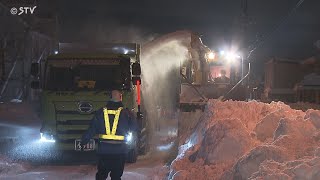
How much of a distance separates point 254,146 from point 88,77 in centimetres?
554

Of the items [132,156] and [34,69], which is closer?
[34,69]

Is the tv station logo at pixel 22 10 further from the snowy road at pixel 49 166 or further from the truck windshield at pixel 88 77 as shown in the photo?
the truck windshield at pixel 88 77

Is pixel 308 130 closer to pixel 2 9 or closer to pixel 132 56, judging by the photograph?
pixel 132 56

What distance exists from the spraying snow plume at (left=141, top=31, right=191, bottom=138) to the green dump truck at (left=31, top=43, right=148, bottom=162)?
11.4 feet

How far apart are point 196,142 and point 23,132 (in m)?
10.9

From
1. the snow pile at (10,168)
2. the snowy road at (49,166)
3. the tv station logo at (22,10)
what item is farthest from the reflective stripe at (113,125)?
the tv station logo at (22,10)

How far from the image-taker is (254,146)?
8.15m

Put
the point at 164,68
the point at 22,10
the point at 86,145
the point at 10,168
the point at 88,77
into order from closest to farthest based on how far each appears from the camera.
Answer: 1. the point at 10,168
2. the point at 86,145
3. the point at 88,77
4. the point at 164,68
5. the point at 22,10

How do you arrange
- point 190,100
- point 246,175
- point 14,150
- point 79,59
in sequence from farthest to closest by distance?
point 190,100, point 14,150, point 79,59, point 246,175

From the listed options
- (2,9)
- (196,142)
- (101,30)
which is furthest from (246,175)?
(2,9)

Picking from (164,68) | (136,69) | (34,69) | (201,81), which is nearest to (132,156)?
(136,69)

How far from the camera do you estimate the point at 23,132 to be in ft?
63.3

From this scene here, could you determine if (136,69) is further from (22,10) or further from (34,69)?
(22,10)

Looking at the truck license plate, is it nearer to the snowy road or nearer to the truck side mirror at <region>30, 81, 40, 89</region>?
the snowy road
